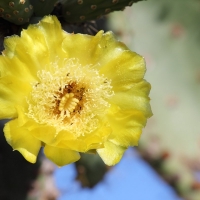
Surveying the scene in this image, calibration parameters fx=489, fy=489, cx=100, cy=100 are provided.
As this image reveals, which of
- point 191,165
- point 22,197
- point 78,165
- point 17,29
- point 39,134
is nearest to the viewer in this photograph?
point 39,134

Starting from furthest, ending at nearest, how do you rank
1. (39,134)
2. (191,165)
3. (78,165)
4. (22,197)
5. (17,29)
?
(191,165)
(78,165)
(22,197)
(17,29)
(39,134)

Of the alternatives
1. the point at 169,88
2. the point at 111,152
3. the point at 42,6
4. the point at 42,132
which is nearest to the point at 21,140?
the point at 42,132

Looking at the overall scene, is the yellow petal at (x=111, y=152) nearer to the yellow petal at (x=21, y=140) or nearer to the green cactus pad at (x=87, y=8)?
the yellow petal at (x=21, y=140)

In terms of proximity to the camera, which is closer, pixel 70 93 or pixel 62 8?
pixel 70 93

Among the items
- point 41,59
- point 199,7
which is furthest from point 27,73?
point 199,7

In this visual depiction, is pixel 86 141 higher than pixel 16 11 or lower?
lower

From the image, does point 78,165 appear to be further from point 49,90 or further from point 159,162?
point 49,90

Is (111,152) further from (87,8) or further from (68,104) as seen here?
(87,8)
